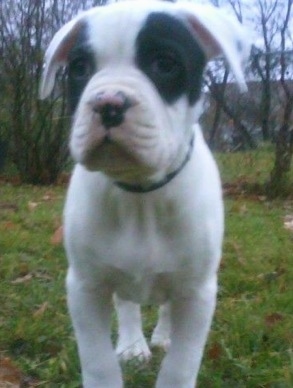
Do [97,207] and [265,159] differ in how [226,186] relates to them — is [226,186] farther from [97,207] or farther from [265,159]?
[97,207]

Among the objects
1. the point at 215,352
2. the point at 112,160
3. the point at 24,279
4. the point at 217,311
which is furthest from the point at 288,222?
the point at 112,160

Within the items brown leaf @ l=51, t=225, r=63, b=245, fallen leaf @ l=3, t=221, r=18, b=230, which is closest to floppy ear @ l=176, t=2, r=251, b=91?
brown leaf @ l=51, t=225, r=63, b=245

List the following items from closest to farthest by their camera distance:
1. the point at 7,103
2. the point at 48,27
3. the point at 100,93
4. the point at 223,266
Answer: the point at 100,93 → the point at 223,266 → the point at 48,27 → the point at 7,103

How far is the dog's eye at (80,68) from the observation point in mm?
2600

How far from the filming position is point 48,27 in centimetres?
1095

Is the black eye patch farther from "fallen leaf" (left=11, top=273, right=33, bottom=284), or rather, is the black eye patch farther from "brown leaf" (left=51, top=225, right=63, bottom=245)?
"brown leaf" (left=51, top=225, right=63, bottom=245)

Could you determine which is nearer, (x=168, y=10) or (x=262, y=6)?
(x=168, y=10)

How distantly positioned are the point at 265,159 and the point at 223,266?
613cm

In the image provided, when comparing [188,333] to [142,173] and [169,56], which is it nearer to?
[142,173]

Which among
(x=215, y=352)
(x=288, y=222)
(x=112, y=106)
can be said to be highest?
(x=112, y=106)

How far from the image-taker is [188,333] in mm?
2912

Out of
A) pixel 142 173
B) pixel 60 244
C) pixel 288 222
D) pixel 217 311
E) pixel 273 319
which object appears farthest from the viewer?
pixel 288 222

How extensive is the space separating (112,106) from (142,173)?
0.93 feet

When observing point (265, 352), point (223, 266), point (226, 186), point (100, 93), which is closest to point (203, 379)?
point (265, 352)
